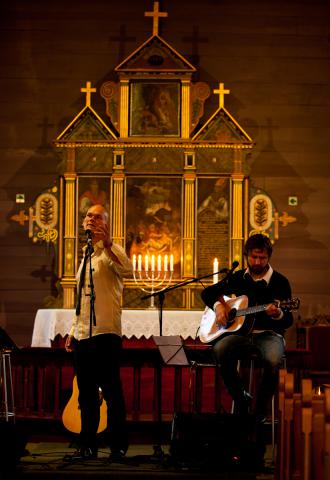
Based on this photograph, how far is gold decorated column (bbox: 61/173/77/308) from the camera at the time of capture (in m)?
10.3

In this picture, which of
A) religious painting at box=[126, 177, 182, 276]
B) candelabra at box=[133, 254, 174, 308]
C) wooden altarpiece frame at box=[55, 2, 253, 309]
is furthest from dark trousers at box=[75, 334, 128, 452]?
religious painting at box=[126, 177, 182, 276]

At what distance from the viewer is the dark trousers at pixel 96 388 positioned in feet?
18.1

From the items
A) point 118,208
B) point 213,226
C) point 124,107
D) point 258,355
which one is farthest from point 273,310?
point 124,107

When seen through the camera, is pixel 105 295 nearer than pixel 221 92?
Yes

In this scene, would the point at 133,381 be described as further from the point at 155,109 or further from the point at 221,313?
the point at 155,109

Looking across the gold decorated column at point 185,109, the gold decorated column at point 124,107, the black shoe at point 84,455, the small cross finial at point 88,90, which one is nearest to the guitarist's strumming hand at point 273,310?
the black shoe at point 84,455

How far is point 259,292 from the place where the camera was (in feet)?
20.0

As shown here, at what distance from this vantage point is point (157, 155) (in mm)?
10633

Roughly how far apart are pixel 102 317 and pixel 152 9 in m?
7.16

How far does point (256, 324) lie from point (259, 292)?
0.82ft

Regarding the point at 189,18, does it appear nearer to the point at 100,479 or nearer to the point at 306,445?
the point at 100,479

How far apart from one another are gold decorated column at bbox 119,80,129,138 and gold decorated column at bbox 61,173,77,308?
92 centimetres

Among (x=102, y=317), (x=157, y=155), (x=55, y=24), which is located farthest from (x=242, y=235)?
(x=102, y=317)

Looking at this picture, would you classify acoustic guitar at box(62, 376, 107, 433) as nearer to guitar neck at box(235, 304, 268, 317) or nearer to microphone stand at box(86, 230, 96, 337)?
microphone stand at box(86, 230, 96, 337)
